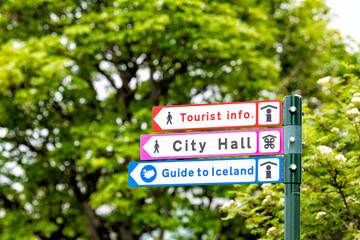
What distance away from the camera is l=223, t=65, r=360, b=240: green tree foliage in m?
7.12

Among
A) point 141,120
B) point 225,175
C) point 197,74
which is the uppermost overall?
point 197,74

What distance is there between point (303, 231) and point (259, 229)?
58 cm

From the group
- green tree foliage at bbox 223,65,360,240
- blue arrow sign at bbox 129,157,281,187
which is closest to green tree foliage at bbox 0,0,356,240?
green tree foliage at bbox 223,65,360,240

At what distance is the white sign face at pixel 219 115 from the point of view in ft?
15.8

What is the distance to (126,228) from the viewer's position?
1510 centimetres

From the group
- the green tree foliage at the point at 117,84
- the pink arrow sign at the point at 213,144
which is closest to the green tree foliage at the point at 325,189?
the pink arrow sign at the point at 213,144

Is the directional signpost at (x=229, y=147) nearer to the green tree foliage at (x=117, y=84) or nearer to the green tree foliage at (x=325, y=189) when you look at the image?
the green tree foliage at (x=325, y=189)

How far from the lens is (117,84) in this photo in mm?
16125

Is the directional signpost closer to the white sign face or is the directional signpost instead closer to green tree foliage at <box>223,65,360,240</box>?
the white sign face

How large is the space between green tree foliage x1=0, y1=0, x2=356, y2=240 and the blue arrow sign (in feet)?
24.6

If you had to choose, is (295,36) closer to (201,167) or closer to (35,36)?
(35,36)

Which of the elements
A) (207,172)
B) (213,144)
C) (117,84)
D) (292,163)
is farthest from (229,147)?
(117,84)

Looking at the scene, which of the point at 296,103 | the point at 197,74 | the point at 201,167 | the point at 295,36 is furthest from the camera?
the point at 295,36

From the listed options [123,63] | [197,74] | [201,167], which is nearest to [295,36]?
[197,74]
